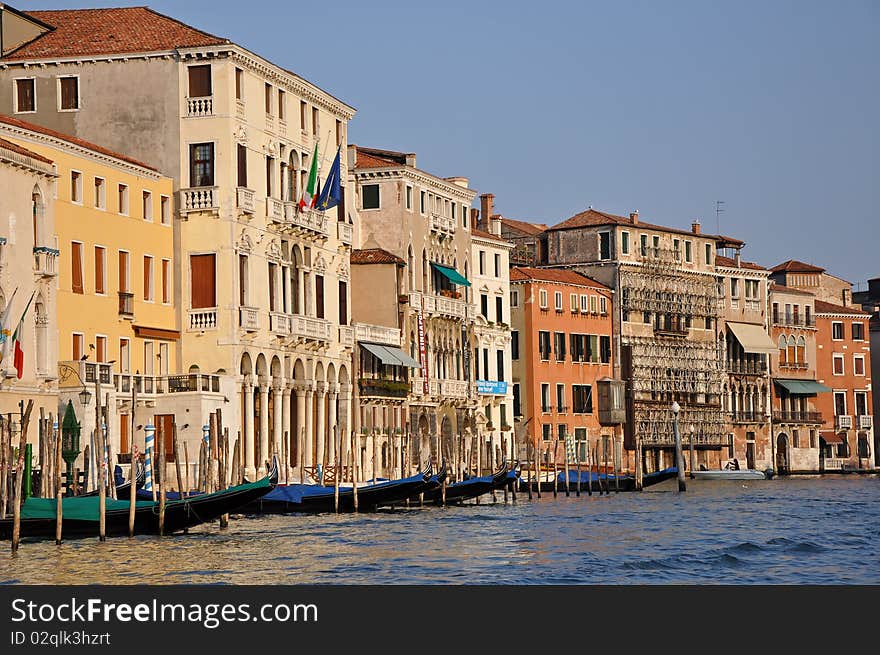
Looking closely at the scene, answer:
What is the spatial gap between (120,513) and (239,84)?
14.5 m

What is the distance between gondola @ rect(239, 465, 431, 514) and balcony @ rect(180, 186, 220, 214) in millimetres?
6282

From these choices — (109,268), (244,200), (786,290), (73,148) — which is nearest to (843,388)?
(786,290)

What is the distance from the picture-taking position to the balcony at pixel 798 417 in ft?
234

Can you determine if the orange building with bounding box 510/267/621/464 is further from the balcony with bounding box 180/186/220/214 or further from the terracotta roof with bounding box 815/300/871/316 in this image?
the balcony with bounding box 180/186/220/214

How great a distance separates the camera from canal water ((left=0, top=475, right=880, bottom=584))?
21625 millimetres

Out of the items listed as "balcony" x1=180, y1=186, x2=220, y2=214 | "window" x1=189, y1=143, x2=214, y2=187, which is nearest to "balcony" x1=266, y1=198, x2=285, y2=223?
"window" x1=189, y1=143, x2=214, y2=187

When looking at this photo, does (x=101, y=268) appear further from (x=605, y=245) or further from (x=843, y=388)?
(x=843, y=388)

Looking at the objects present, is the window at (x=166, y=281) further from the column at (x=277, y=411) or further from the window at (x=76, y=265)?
the window at (x=76, y=265)

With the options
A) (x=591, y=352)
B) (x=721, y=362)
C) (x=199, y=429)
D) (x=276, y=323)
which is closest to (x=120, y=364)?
(x=199, y=429)

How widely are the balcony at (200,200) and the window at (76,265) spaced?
13.6ft

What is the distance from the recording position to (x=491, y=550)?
85.0ft

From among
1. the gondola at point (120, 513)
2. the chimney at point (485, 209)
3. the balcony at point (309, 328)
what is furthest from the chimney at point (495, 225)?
the gondola at point (120, 513)

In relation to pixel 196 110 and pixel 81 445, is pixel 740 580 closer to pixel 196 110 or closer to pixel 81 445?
pixel 81 445

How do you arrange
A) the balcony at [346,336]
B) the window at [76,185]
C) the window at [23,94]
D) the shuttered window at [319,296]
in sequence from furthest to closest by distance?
1. the balcony at [346,336]
2. the shuttered window at [319,296]
3. the window at [23,94]
4. the window at [76,185]
